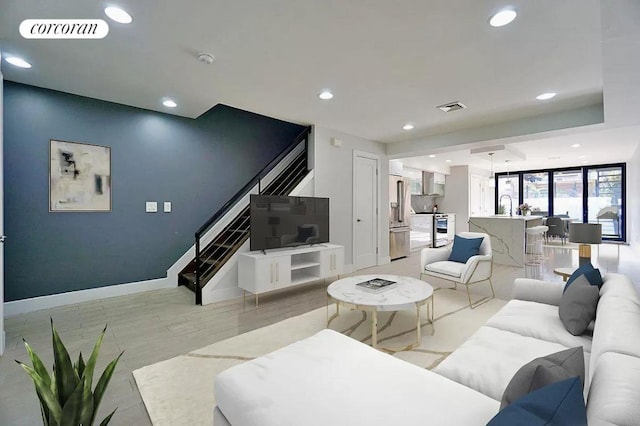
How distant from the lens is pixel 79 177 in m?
3.60

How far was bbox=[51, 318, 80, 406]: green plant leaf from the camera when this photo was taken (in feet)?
3.34

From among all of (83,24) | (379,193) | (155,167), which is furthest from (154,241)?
(379,193)

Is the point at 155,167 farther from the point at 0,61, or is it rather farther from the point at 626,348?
the point at 626,348

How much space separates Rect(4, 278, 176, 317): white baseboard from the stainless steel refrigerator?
175 inches

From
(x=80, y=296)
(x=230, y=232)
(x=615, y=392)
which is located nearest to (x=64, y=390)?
(x=615, y=392)

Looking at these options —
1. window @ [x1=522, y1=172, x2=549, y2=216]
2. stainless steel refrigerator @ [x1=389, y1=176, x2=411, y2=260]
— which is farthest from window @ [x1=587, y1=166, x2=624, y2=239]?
stainless steel refrigerator @ [x1=389, y1=176, x2=411, y2=260]

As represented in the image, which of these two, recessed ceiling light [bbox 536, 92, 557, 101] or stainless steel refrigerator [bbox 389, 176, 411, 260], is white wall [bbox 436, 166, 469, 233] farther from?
recessed ceiling light [bbox 536, 92, 557, 101]

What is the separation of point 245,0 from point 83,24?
3.03ft

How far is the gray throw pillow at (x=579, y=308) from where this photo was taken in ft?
5.58

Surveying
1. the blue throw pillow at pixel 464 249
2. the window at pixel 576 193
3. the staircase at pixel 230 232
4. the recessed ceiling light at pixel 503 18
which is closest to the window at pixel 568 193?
the window at pixel 576 193

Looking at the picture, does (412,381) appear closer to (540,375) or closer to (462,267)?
(540,375)

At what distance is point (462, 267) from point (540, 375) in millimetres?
2871

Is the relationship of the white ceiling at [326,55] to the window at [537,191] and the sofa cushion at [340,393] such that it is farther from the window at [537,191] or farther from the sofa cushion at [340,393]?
the window at [537,191]

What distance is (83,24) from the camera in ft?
4.99
